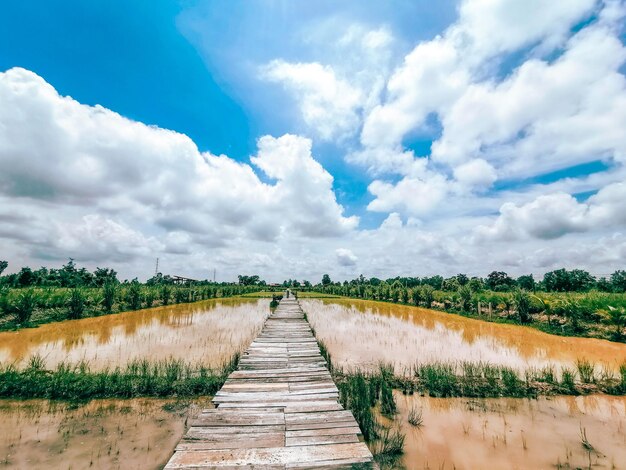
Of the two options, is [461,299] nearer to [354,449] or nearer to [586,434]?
[586,434]

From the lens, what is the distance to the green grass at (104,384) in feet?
19.8

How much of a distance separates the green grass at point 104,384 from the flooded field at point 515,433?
4.51 metres

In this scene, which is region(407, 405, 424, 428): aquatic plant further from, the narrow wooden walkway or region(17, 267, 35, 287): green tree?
region(17, 267, 35, 287): green tree

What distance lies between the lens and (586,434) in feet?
16.4

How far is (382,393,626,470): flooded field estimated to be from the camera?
4250 mm

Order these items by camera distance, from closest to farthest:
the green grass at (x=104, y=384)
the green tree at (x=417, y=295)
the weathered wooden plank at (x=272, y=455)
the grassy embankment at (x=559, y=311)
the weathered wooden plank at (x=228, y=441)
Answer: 1. the weathered wooden plank at (x=272, y=455)
2. the weathered wooden plank at (x=228, y=441)
3. the green grass at (x=104, y=384)
4. the grassy embankment at (x=559, y=311)
5. the green tree at (x=417, y=295)

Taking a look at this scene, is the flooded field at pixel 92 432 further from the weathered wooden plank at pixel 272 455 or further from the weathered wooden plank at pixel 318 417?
the weathered wooden plank at pixel 318 417

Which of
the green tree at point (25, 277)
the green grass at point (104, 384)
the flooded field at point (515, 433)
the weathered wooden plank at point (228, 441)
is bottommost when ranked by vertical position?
the flooded field at point (515, 433)

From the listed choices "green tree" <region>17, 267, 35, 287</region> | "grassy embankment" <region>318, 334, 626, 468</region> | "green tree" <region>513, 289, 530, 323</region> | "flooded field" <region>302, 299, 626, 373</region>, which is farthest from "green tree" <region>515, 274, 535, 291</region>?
"green tree" <region>17, 267, 35, 287</region>

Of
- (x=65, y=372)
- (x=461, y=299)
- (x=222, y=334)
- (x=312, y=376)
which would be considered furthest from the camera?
(x=461, y=299)

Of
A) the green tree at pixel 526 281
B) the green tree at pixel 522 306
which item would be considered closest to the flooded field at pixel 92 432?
the green tree at pixel 522 306

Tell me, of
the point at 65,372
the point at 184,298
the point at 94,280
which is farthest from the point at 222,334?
the point at 94,280

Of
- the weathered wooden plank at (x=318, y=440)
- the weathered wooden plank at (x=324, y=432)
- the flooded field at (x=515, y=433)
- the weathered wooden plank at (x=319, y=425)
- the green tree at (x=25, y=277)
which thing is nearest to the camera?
the weathered wooden plank at (x=318, y=440)

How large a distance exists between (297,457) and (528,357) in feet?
33.2
